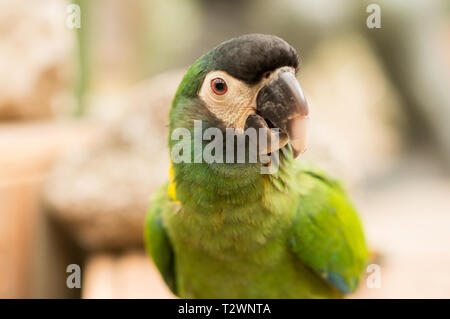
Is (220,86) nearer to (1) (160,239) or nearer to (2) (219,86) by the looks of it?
(2) (219,86)

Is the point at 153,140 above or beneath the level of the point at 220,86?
above

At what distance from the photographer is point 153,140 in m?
2.59

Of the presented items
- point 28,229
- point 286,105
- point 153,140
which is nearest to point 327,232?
point 286,105

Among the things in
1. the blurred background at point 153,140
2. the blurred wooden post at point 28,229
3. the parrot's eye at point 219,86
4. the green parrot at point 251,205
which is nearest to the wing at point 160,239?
the green parrot at point 251,205

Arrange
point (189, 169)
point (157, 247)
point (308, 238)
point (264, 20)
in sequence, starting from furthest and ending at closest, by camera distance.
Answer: point (264, 20), point (157, 247), point (308, 238), point (189, 169)

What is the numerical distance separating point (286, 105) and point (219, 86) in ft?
0.62

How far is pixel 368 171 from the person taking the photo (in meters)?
6.31

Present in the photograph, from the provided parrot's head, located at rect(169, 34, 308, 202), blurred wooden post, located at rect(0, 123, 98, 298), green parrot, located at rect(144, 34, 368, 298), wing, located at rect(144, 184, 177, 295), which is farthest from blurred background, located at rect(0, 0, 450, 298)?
parrot's head, located at rect(169, 34, 308, 202)

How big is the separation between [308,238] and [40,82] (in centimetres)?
247

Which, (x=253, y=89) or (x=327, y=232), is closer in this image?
(x=253, y=89)

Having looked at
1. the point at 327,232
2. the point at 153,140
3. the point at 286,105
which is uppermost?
the point at 153,140

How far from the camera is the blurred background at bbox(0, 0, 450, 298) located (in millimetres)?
2447

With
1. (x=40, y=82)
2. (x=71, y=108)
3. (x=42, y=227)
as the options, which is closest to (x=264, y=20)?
(x=71, y=108)
